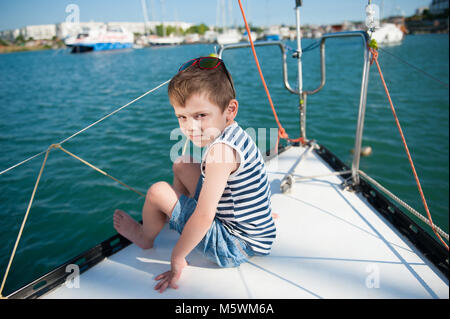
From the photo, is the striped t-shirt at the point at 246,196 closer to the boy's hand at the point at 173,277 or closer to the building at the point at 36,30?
the boy's hand at the point at 173,277

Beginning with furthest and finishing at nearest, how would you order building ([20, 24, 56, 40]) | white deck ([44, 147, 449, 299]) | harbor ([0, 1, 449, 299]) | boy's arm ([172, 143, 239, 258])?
building ([20, 24, 56, 40]) < harbor ([0, 1, 449, 299]) < white deck ([44, 147, 449, 299]) < boy's arm ([172, 143, 239, 258])

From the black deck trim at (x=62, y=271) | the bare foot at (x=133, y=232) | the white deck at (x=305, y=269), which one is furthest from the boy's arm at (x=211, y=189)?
the black deck trim at (x=62, y=271)

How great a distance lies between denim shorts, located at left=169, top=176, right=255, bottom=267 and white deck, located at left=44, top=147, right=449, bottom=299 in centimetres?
8

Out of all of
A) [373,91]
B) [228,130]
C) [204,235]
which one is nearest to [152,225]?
[204,235]

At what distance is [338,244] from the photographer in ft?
3.89

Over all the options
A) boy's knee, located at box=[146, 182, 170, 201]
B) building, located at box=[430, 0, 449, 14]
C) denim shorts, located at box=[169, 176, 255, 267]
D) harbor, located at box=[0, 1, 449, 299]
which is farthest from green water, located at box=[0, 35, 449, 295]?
building, located at box=[430, 0, 449, 14]

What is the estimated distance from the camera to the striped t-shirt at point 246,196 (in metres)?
0.89

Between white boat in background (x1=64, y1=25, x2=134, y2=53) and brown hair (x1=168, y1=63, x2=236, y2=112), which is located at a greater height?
white boat in background (x1=64, y1=25, x2=134, y2=53)

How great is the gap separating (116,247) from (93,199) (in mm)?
1371

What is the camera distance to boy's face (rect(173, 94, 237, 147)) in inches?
34.4

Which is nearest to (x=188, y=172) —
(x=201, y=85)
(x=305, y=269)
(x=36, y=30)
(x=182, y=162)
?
(x=182, y=162)

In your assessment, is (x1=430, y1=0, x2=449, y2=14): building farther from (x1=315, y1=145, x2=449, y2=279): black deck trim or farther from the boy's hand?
the boy's hand

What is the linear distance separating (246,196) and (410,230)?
0.82 meters
